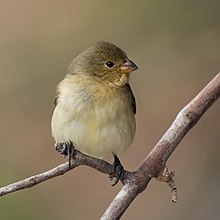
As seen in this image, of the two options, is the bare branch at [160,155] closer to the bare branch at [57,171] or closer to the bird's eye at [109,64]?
the bare branch at [57,171]

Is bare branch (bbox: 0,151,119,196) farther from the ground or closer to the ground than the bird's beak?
closer to the ground

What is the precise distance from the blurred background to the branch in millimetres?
1884

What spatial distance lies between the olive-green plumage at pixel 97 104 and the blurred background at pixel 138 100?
5.46ft

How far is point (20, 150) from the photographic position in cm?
522

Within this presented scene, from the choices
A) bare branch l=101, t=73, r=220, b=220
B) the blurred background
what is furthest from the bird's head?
the blurred background

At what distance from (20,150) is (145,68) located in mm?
1098

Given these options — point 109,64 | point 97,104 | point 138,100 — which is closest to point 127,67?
point 109,64

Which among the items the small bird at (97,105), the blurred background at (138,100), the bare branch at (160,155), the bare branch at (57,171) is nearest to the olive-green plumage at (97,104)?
the small bird at (97,105)

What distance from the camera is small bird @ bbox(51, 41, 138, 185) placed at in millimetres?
2785

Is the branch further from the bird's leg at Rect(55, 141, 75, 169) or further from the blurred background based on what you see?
the blurred background

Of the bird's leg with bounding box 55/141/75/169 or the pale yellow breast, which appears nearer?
the bird's leg with bounding box 55/141/75/169

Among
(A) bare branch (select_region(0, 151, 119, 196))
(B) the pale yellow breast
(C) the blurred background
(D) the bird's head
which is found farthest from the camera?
(C) the blurred background

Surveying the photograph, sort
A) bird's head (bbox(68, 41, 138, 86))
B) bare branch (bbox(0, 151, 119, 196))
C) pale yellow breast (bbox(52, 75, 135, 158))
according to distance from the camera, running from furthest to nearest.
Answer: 1. bird's head (bbox(68, 41, 138, 86))
2. pale yellow breast (bbox(52, 75, 135, 158))
3. bare branch (bbox(0, 151, 119, 196))

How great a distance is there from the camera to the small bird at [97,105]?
2.79m
